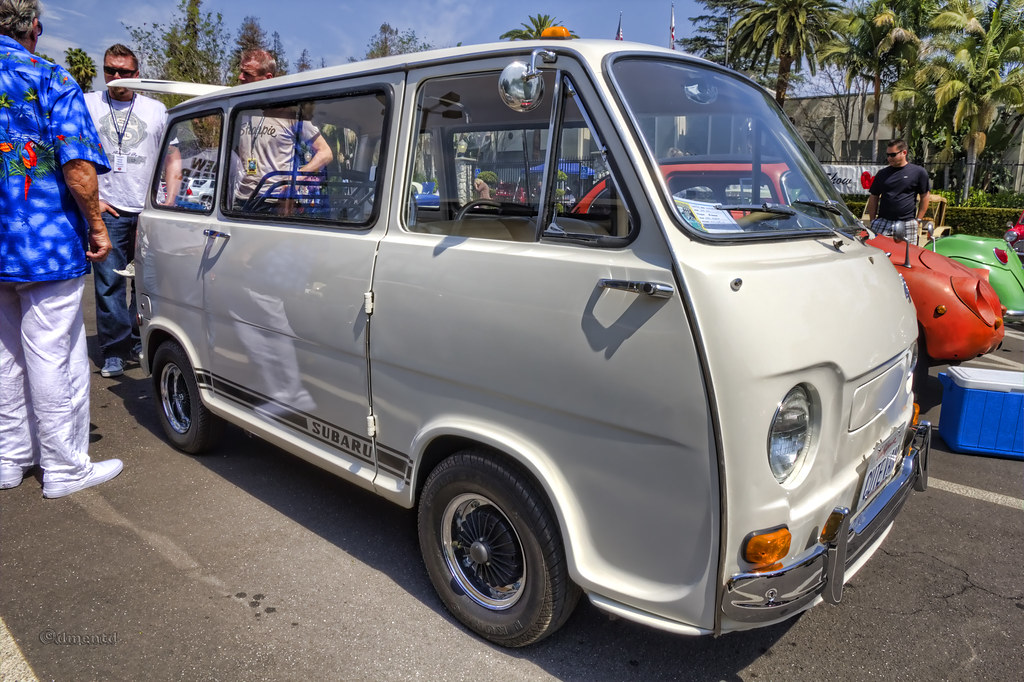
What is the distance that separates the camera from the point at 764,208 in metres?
2.45

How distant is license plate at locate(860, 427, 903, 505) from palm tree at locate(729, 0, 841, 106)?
115 feet

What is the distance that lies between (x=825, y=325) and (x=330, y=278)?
6.16ft

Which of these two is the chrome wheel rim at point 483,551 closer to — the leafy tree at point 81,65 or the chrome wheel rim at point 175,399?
the chrome wheel rim at point 175,399

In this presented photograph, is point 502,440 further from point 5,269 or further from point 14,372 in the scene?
point 14,372

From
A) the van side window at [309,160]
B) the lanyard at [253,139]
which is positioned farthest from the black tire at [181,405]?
the lanyard at [253,139]

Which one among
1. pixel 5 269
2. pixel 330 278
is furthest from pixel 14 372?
pixel 330 278

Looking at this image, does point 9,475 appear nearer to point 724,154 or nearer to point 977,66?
point 724,154

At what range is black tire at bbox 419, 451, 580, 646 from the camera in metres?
2.36

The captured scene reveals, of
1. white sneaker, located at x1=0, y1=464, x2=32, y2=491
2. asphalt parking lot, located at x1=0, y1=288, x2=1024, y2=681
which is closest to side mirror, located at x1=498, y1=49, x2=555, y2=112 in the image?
asphalt parking lot, located at x1=0, y1=288, x2=1024, y2=681

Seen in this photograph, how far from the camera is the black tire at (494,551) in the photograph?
2355 mm

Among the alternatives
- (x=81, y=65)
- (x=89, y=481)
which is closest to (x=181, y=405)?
(x=89, y=481)

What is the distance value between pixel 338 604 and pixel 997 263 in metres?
6.32

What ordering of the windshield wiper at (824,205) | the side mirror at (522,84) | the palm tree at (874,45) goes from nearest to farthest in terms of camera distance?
the side mirror at (522,84), the windshield wiper at (824,205), the palm tree at (874,45)

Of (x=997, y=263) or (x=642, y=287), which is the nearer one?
(x=642, y=287)
